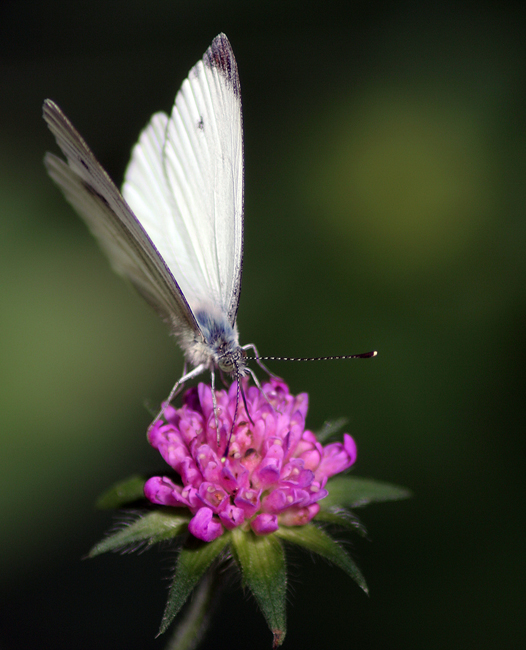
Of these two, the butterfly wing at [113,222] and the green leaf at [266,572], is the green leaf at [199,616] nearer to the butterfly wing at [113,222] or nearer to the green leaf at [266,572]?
the green leaf at [266,572]

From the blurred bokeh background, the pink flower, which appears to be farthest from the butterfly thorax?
the blurred bokeh background

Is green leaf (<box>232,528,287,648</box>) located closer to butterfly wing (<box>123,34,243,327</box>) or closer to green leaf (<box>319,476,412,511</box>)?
green leaf (<box>319,476,412,511</box>)

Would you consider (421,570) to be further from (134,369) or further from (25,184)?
(25,184)

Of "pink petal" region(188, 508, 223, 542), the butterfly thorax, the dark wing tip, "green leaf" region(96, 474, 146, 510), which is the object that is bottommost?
"pink petal" region(188, 508, 223, 542)

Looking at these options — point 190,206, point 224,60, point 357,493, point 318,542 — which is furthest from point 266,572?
point 224,60

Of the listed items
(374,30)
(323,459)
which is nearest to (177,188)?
(323,459)

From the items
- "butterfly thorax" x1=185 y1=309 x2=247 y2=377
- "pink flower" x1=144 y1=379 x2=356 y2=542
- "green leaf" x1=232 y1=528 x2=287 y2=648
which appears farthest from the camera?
"butterfly thorax" x1=185 y1=309 x2=247 y2=377

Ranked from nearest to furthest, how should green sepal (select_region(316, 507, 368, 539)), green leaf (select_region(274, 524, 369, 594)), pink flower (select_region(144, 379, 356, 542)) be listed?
green leaf (select_region(274, 524, 369, 594)) → pink flower (select_region(144, 379, 356, 542)) → green sepal (select_region(316, 507, 368, 539))
